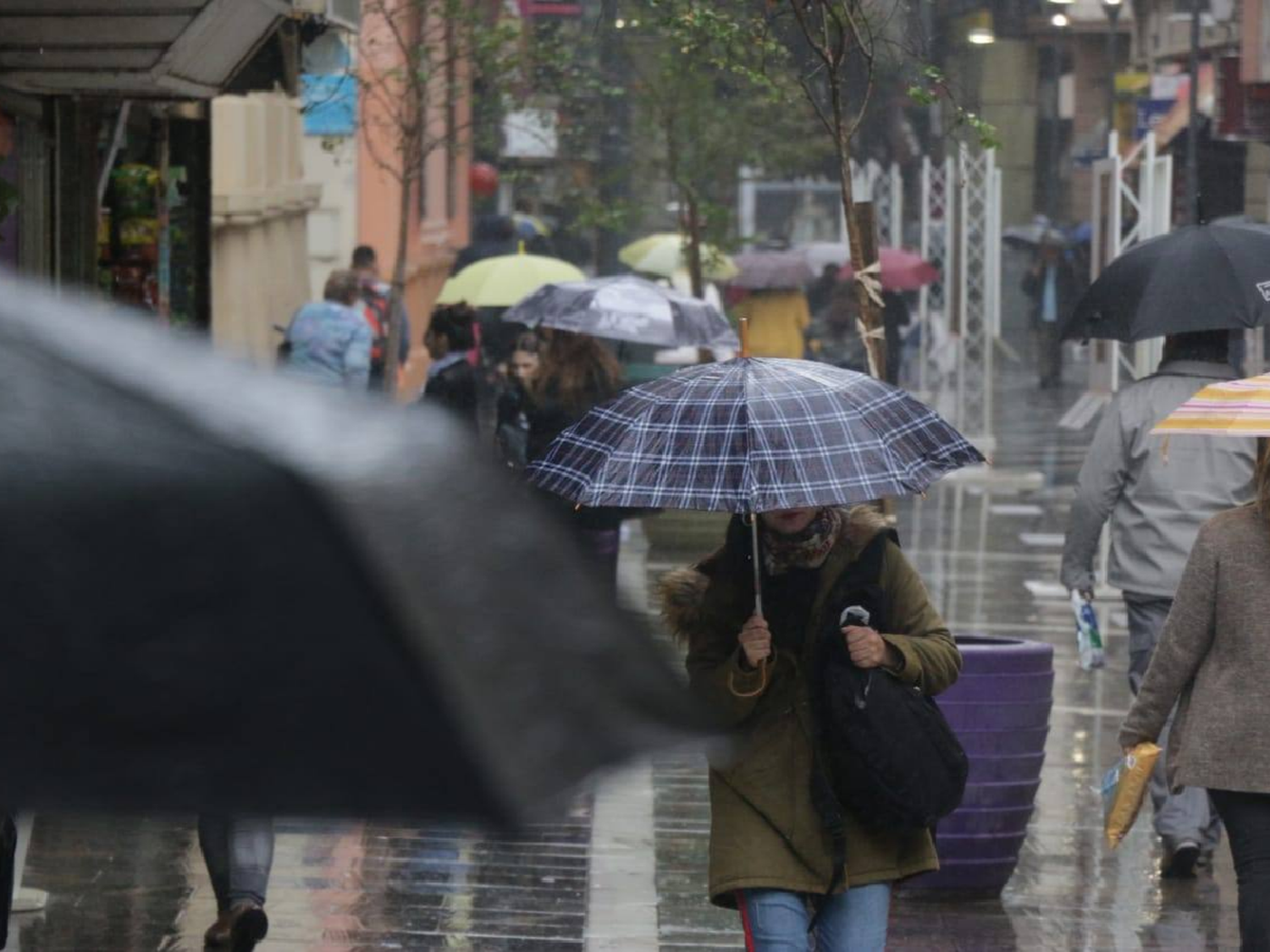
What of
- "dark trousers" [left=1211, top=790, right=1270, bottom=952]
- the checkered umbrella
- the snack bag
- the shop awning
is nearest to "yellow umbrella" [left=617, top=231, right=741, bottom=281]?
the shop awning

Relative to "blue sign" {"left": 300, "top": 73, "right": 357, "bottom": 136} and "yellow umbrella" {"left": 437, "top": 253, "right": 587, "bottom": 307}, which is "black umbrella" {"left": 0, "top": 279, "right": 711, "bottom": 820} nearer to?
"yellow umbrella" {"left": 437, "top": 253, "right": 587, "bottom": 307}

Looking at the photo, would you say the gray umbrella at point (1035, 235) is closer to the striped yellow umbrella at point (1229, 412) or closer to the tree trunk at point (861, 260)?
the tree trunk at point (861, 260)

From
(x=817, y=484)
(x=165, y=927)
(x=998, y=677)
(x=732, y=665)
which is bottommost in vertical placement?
(x=165, y=927)

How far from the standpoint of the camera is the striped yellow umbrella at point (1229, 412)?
5.52 meters

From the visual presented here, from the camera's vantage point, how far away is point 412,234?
29078 millimetres

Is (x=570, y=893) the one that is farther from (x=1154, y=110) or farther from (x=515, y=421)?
(x=1154, y=110)

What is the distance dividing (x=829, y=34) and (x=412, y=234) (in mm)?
22117

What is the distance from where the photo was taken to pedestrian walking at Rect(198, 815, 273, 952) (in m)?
6.04

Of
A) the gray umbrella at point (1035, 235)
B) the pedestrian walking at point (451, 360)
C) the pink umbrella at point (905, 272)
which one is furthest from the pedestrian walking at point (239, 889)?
the gray umbrella at point (1035, 235)

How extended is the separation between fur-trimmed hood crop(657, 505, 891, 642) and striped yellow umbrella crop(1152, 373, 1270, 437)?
1269 mm

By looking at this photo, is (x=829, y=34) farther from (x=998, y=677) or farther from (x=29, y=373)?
Result: (x=29, y=373)

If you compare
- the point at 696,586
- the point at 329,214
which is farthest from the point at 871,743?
the point at 329,214

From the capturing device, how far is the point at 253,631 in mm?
1513

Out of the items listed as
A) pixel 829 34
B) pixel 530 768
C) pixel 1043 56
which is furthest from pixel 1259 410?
pixel 1043 56
